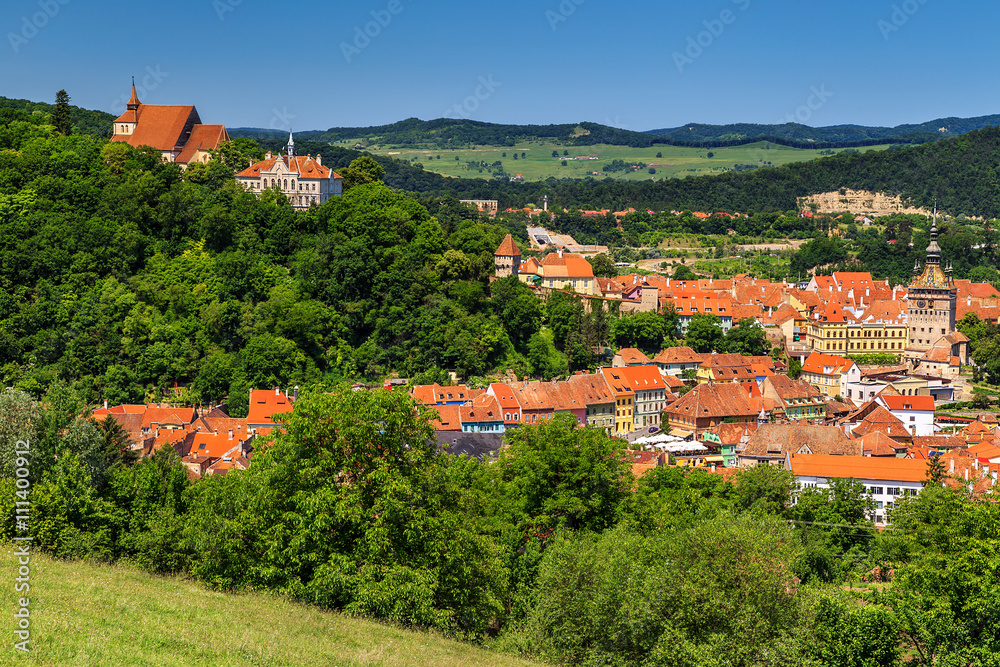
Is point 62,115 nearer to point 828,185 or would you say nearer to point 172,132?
point 172,132

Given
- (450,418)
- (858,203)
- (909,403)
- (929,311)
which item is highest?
(858,203)

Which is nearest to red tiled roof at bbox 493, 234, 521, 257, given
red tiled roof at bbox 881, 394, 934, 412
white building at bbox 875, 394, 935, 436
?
red tiled roof at bbox 881, 394, 934, 412

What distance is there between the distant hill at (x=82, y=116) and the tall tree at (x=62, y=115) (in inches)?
361

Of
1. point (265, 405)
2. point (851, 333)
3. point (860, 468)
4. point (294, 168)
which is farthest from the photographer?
point (851, 333)

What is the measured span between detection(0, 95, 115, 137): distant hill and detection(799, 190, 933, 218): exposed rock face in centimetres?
11456

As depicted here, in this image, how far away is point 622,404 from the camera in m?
61.9

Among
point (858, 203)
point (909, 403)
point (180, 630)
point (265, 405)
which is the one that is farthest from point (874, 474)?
point (858, 203)

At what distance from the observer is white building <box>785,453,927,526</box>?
142 feet

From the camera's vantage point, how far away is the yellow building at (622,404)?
6166 cm

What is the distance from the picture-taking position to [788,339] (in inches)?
3076

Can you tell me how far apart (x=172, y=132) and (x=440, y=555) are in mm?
62592

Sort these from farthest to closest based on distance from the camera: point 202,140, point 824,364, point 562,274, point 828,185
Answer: point 828,185 → point 562,274 → point 202,140 → point 824,364
